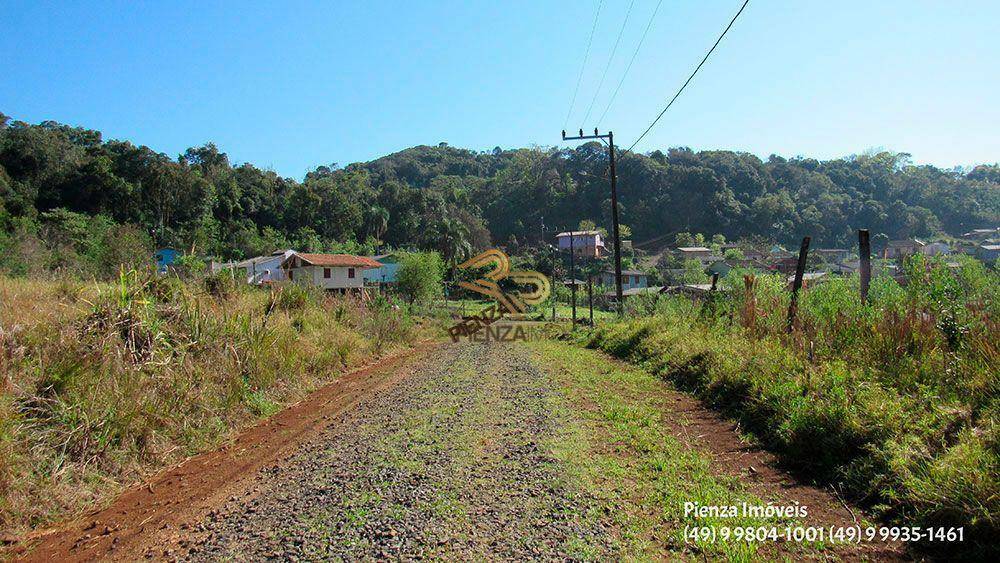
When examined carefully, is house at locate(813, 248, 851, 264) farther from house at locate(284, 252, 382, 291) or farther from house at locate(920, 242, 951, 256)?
house at locate(284, 252, 382, 291)

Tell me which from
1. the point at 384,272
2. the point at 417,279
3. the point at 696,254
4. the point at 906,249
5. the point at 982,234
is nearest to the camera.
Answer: the point at 906,249

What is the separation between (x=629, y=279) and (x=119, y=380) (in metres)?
61.6


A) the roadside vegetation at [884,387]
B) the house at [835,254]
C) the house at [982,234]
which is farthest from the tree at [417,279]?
the house at [982,234]

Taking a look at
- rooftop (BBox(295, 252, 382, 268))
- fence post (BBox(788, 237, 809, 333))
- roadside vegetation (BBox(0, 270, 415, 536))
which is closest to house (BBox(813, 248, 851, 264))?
rooftop (BBox(295, 252, 382, 268))

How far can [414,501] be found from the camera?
4121 millimetres

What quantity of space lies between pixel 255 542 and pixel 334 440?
2593 mm

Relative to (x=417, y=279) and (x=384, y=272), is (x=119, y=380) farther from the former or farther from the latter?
(x=384, y=272)

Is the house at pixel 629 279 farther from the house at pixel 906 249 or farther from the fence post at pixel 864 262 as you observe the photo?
the fence post at pixel 864 262

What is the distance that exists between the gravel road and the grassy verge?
230 millimetres

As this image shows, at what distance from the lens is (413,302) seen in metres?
35.7

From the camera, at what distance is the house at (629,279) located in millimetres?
60638

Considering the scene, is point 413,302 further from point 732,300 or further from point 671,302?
point 732,300
